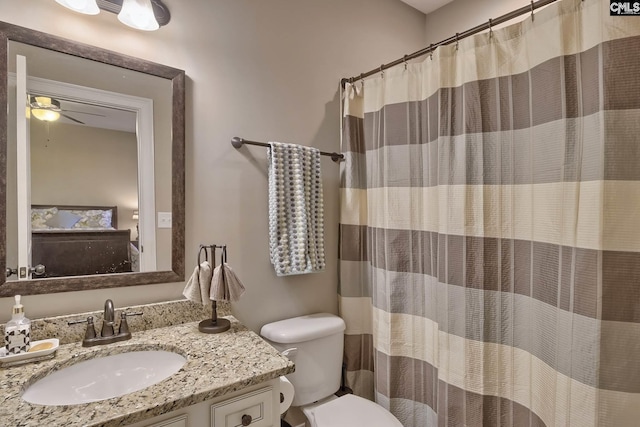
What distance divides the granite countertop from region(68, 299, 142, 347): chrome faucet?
0.02 meters

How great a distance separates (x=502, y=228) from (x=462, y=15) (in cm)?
165

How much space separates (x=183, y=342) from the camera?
1.12 m

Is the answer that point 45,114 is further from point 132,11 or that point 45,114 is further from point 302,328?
point 302,328

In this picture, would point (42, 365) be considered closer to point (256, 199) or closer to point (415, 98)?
point (256, 199)

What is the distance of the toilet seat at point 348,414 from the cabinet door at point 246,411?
0.49 meters

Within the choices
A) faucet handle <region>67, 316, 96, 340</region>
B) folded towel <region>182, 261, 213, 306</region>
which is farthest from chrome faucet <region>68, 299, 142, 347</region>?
folded towel <region>182, 261, 213, 306</region>

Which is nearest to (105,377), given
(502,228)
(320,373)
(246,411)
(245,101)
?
(246,411)

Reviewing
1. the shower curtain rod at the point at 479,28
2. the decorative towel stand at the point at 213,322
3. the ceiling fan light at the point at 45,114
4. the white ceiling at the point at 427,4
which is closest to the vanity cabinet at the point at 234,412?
the decorative towel stand at the point at 213,322

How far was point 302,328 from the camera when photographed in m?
1.49

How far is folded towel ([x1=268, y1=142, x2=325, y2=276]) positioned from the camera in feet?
4.92

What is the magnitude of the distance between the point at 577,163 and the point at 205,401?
1.37 meters

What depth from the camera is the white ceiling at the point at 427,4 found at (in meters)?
2.13

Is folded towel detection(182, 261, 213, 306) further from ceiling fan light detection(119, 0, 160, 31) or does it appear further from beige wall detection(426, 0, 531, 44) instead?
beige wall detection(426, 0, 531, 44)

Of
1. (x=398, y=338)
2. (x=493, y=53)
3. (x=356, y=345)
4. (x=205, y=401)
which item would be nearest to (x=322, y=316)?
(x=356, y=345)
